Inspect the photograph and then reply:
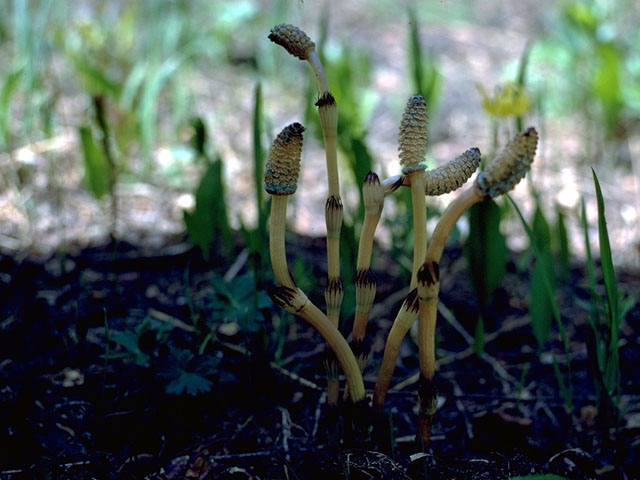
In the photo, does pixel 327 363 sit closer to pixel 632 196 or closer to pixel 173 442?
pixel 173 442

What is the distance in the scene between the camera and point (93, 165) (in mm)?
2016

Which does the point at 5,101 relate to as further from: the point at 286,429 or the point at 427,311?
the point at 427,311

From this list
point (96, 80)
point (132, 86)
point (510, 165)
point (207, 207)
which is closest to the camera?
point (510, 165)

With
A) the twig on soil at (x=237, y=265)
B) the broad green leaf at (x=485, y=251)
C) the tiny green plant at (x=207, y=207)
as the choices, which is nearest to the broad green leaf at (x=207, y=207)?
the tiny green plant at (x=207, y=207)

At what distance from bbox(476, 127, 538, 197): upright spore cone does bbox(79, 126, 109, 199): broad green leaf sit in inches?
58.0

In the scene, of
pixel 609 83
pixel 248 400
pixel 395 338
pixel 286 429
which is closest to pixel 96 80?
pixel 248 400

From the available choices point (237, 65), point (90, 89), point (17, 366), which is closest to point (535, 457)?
point (17, 366)

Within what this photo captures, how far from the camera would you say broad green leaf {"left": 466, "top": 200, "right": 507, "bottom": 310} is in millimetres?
1438

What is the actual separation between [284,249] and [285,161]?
0.14 meters

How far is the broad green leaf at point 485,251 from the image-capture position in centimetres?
144

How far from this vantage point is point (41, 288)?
169 cm

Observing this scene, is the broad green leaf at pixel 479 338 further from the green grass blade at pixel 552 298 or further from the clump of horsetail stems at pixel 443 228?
the clump of horsetail stems at pixel 443 228

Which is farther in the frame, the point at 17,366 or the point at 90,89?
the point at 90,89

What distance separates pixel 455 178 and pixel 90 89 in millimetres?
2300
